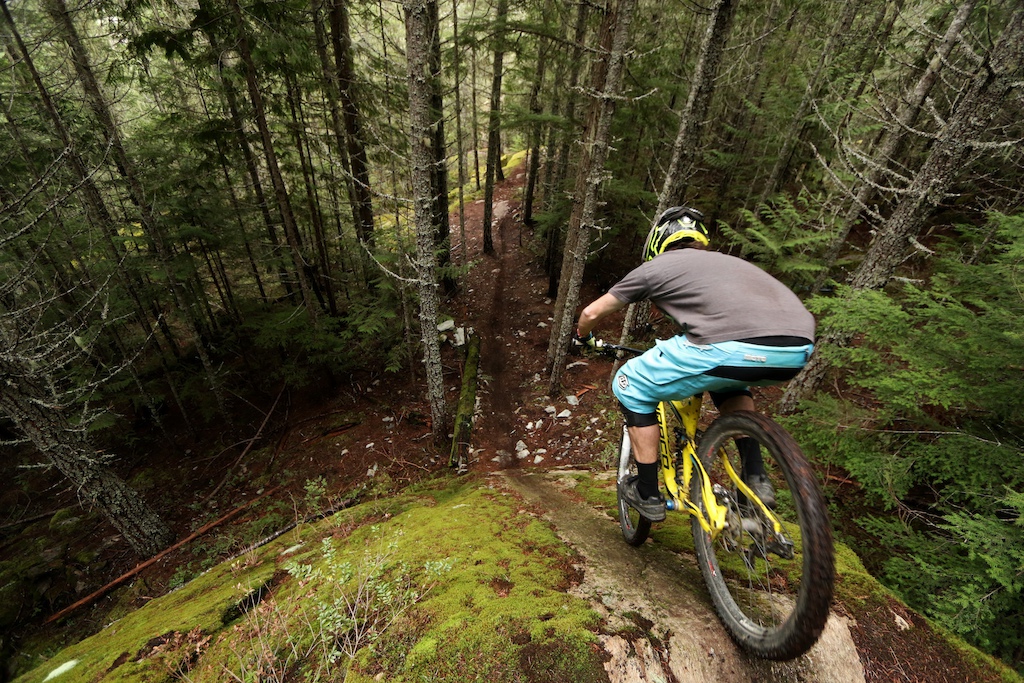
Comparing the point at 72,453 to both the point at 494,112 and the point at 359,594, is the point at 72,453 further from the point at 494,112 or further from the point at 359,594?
the point at 494,112

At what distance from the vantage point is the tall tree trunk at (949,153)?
13.8 ft

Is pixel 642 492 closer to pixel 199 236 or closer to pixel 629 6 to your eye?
pixel 629 6

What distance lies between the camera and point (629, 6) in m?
6.91

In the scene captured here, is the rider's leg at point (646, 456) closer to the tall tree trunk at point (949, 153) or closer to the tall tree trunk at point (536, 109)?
the tall tree trunk at point (949, 153)

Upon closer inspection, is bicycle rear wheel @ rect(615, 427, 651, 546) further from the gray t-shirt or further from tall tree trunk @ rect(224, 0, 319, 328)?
tall tree trunk @ rect(224, 0, 319, 328)

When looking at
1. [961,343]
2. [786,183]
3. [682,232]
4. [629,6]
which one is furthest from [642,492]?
[786,183]

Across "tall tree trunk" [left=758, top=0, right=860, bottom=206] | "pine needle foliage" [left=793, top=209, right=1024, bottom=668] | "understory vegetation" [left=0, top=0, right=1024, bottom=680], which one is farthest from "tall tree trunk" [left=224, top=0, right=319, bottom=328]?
"tall tree trunk" [left=758, top=0, right=860, bottom=206]

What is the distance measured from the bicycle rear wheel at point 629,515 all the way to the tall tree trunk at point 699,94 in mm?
5956

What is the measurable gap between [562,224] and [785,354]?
40.5 ft

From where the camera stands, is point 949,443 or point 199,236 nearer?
point 949,443

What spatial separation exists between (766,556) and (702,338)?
1611 mm

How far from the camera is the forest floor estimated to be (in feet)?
23.3

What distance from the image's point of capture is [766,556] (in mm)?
2598

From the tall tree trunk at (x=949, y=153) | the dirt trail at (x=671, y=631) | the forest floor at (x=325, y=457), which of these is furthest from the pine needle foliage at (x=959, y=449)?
the forest floor at (x=325, y=457)
